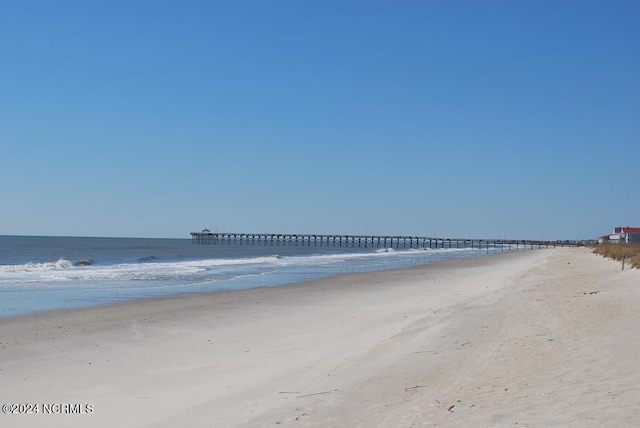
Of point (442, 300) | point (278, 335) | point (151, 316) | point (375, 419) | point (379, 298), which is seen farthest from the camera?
point (379, 298)

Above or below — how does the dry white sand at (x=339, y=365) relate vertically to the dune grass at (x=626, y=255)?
below

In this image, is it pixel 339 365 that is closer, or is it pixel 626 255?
pixel 339 365

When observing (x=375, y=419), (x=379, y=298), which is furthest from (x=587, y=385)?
(x=379, y=298)

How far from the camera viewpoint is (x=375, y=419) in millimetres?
6312

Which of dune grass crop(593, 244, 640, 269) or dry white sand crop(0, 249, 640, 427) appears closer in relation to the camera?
dry white sand crop(0, 249, 640, 427)

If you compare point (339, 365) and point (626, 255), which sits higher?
point (626, 255)

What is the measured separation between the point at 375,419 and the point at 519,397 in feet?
5.04

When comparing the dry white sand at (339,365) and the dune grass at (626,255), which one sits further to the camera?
the dune grass at (626,255)

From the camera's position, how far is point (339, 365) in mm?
9430

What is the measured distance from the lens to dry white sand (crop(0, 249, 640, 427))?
6453 mm

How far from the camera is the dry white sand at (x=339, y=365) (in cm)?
645

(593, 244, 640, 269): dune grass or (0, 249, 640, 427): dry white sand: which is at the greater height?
(593, 244, 640, 269): dune grass

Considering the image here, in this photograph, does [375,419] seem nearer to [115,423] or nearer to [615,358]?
[115,423]

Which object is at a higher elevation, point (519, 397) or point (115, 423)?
point (519, 397)
